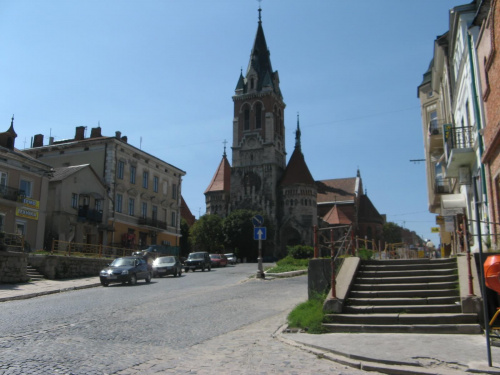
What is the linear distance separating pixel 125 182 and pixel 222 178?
1748 inches

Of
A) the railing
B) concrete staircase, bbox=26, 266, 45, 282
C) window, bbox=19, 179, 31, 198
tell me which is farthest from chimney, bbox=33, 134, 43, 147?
concrete staircase, bbox=26, 266, 45, 282

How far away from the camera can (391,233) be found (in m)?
109

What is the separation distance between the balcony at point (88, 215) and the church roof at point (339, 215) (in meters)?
54.2

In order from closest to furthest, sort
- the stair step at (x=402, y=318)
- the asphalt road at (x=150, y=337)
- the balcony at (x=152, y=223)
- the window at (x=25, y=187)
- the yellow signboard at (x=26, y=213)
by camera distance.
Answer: the asphalt road at (x=150, y=337)
the stair step at (x=402, y=318)
the yellow signboard at (x=26, y=213)
the window at (x=25, y=187)
the balcony at (x=152, y=223)

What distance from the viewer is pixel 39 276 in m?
24.5

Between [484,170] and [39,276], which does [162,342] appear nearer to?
[484,170]

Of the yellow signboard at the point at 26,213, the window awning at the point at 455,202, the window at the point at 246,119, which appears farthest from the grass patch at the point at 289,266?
the window at the point at 246,119

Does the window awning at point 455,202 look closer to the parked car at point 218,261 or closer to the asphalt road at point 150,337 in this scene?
the asphalt road at point 150,337

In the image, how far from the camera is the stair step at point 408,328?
9.42m

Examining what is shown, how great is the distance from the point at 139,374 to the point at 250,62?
88.9 m

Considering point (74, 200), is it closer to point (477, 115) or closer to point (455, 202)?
point (455, 202)

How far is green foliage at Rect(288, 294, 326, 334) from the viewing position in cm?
1016

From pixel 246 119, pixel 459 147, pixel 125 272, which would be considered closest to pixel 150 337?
pixel 125 272

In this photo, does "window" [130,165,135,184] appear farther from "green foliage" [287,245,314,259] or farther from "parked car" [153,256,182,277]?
"parked car" [153,256,182,277]
